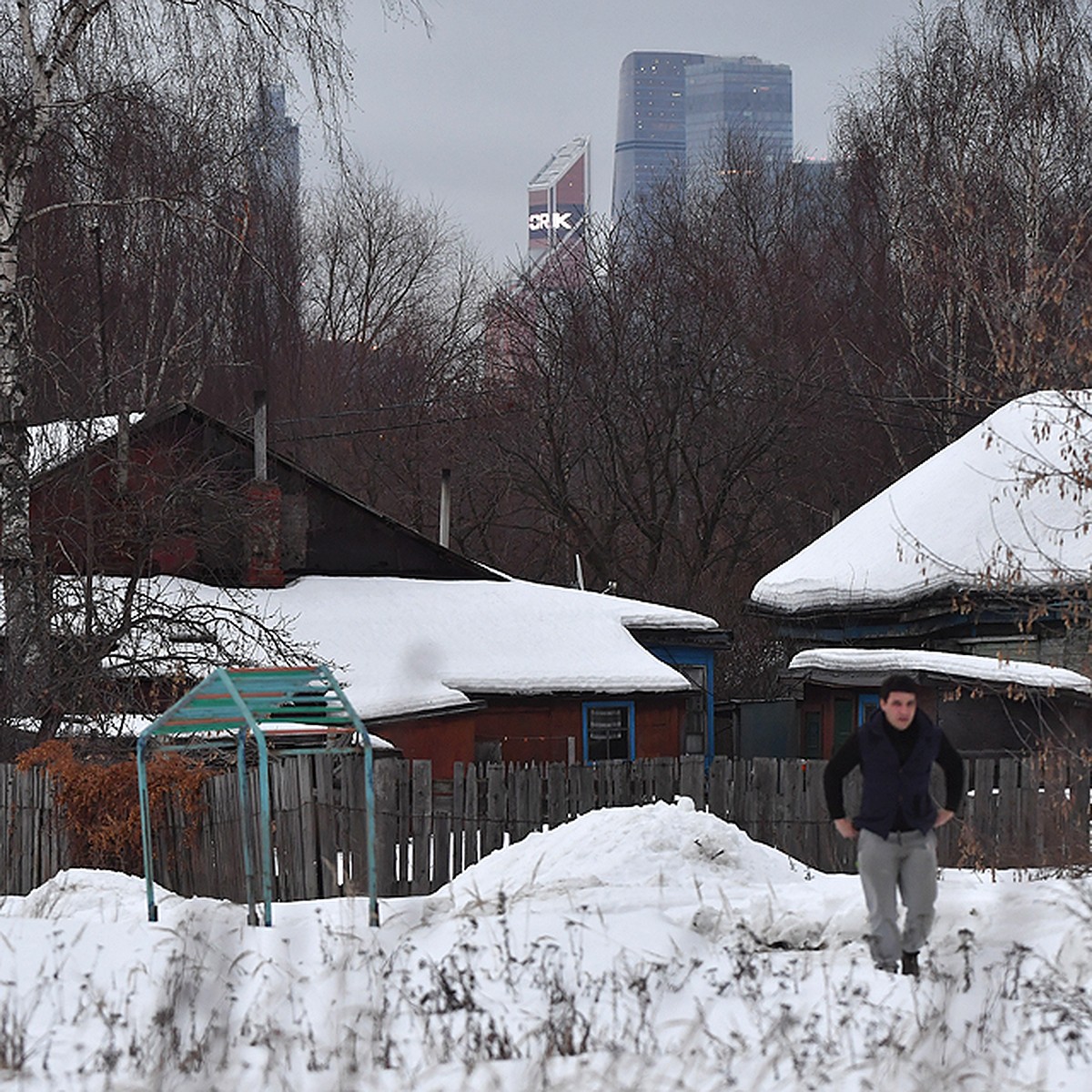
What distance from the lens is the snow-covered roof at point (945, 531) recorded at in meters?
17.4

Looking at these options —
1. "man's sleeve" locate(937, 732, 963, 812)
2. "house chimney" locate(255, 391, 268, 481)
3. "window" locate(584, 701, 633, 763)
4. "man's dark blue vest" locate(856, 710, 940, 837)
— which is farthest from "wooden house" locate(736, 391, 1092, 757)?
"man's dark blue vest" locate(856, 710, 940, 837)

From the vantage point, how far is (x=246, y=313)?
87.8 feet

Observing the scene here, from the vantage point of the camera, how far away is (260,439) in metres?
21.2

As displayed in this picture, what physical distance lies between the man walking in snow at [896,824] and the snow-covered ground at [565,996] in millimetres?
202

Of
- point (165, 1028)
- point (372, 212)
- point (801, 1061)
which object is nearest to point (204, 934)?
point (165, 1028)

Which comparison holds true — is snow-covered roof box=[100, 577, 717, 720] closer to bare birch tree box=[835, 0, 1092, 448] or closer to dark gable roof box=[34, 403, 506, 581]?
dark gable roof box=[34, 403, 506, 581]

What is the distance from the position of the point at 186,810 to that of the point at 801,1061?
24.6 feet

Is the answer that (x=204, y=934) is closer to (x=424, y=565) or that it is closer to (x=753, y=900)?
(x=753, y=900)

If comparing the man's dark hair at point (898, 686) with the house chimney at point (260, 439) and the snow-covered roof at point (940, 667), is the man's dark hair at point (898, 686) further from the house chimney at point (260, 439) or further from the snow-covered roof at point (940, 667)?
the house chimney at point (260, 439)

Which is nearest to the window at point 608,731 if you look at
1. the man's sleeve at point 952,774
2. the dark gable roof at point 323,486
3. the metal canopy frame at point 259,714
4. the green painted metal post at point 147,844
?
the dark gable roof at point 323,486

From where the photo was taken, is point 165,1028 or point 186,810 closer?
point 165,1028

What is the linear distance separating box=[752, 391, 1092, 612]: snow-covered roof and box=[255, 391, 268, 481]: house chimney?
22.9ft

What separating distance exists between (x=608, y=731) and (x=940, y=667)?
5706 millimetres

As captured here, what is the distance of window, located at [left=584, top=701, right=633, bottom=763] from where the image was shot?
2102 cm
